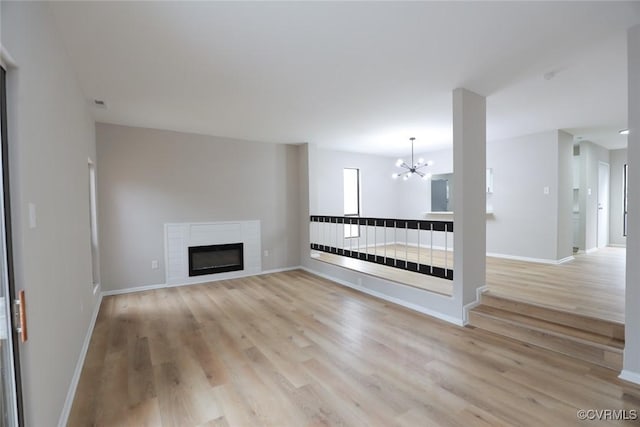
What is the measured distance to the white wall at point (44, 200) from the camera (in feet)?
4.37

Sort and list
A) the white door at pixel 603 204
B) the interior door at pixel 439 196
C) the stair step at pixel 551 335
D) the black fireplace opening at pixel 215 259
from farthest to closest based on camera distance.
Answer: the interior door at pixel 439 196 < the white door at pixel 603 204 < the black fireplace opening at pixel 215 259 < the stair step at pixel 551 335

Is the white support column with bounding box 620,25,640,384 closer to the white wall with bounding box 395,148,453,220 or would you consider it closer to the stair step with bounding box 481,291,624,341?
the stair step with bounding box 481,291,624,341

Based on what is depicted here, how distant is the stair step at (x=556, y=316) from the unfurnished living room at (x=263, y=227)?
0.02 metres

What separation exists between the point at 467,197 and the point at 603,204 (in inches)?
255

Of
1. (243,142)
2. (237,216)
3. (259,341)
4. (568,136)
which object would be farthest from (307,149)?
(568,136)

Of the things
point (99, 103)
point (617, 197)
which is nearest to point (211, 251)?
point (99, 103)

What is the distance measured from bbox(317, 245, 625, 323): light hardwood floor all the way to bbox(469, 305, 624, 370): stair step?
24 cm

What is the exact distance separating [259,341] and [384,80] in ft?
9.78

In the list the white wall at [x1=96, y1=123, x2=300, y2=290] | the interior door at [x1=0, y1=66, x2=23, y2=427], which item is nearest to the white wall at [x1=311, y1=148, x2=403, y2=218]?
the white wall at [x1=96, y1=123, x2=300, y2=290]

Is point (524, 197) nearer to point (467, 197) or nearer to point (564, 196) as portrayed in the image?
point (564, 196)

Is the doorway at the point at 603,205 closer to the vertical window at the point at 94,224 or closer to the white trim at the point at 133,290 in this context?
the white trim at the point at 133,290

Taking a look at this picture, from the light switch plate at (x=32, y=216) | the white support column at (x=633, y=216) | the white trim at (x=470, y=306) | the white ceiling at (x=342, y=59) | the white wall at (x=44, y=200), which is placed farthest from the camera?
the white trim at (x=470, y=306)

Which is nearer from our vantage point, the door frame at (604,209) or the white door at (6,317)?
the white door at (6,317)

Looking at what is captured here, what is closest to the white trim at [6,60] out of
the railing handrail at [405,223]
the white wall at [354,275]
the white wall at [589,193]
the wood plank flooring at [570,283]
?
the railing handrail at [405,223]
